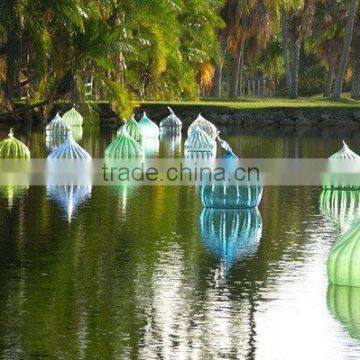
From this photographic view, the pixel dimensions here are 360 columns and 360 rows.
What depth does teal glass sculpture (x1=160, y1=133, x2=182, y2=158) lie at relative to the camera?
29.1 m

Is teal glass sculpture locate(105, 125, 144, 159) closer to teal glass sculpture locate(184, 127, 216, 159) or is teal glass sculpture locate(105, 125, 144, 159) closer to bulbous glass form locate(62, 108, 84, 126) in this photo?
teal glass sculpture locate(184, 127, 216, 159)

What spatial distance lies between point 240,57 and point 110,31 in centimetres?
2768

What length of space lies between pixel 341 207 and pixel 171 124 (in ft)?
70.4

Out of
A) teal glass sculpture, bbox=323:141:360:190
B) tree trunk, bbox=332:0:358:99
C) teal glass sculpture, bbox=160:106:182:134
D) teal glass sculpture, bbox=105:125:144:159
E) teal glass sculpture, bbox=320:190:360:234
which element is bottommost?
teal glass sculpture, bbox=320:190:360:234

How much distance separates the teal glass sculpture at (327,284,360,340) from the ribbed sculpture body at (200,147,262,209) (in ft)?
18.4

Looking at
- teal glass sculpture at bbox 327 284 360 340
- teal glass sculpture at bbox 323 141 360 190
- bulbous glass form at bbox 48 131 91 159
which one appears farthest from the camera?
bulbous glass form at bbox 48 131 91 159

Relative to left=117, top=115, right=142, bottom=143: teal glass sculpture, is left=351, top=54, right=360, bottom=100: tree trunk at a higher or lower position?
higher

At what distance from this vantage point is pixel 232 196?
56.4ft

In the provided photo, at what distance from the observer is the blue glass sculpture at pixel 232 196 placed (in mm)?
17219

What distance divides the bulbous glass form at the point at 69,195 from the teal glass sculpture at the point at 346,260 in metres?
5.63

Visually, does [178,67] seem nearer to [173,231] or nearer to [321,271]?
[173,231]

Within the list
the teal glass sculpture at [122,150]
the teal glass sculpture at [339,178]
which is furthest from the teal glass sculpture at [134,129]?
the teal glass sculpture at [339,178]

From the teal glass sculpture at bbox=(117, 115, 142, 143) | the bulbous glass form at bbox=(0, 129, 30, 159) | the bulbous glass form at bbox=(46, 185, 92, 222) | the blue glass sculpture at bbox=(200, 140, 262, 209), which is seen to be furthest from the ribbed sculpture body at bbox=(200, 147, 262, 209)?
the teal glass sculpture at bbox=(117, 115, 142, 143)

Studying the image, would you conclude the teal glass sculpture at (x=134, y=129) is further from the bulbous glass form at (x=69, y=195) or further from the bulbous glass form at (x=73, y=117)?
the bulbous glass form at (x=69, y=195)
